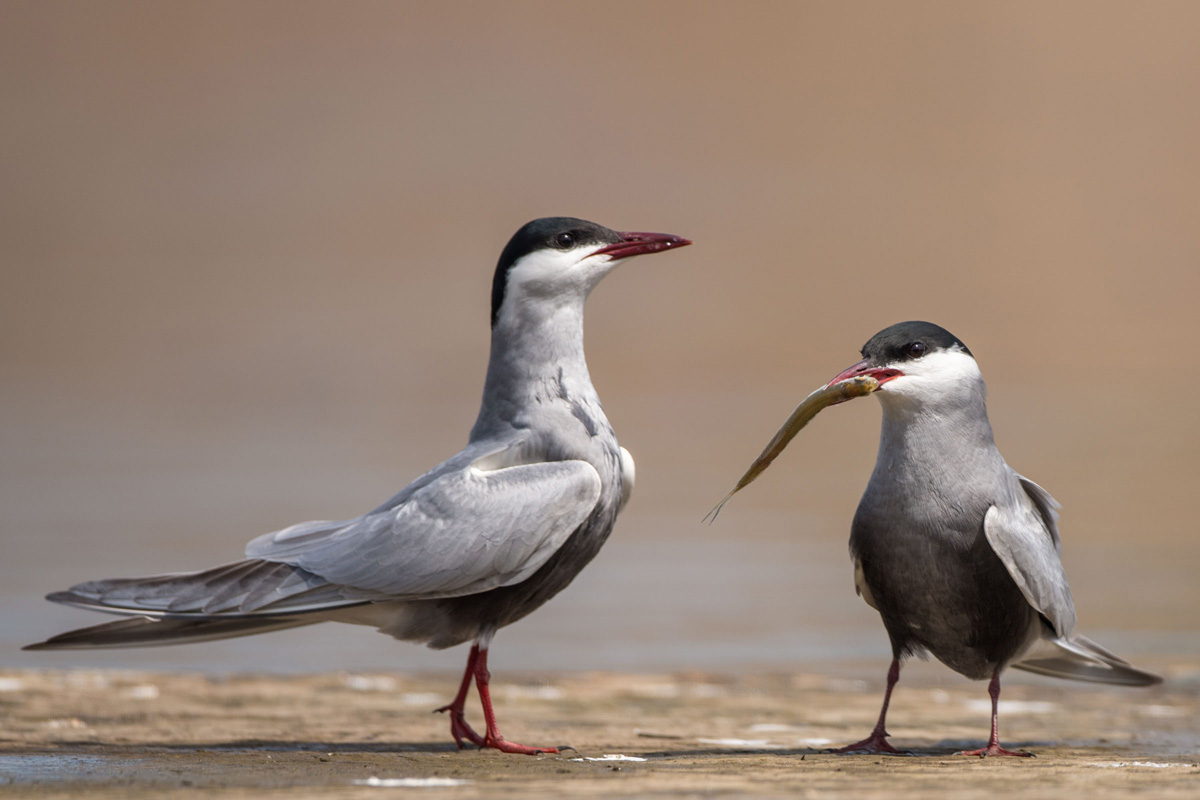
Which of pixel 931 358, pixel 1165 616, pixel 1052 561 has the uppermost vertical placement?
pixel 931 358

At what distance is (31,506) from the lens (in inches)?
481

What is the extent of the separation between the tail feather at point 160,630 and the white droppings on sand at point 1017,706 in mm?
2901

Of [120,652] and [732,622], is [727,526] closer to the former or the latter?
[732,622]

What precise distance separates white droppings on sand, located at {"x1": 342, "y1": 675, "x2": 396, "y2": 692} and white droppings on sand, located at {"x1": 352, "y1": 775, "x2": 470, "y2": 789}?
2.39m

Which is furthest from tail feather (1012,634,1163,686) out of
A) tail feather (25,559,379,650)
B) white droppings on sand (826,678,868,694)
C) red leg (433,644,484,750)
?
tail feather (25,559,379,650)

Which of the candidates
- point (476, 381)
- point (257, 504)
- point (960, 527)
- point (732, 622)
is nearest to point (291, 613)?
point (960, 527)

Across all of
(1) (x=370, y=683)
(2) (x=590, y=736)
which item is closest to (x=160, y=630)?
(2) (x=590, y=736)

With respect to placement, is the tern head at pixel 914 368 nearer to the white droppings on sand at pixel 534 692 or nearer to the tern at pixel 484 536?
the tern at pixel 484 536

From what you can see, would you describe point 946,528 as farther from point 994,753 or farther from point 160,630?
point 160,630

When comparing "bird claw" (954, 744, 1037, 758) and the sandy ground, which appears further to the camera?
"bird claw" (954, 744, 1037, 758)

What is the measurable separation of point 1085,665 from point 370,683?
3.08 m

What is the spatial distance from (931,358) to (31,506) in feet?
29.9

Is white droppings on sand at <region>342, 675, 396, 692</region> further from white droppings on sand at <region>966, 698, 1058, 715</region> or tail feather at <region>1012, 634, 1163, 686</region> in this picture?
tail feather at <region>1012, 634, 1163, 686</region>

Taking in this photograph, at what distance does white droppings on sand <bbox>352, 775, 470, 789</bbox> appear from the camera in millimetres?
4242
